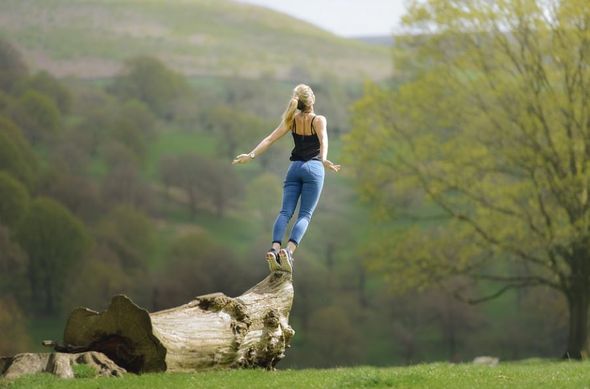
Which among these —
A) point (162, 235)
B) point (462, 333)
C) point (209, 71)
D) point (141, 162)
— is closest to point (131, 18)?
point (209, 71)

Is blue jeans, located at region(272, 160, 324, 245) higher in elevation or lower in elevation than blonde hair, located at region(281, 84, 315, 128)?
lower

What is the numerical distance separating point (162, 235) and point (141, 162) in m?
8.21

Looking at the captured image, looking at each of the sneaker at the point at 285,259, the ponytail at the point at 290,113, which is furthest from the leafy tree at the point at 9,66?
the sneaker at the point at 285,259

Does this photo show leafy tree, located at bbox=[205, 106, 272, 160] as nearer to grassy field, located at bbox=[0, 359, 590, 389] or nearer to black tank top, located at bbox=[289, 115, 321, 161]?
black tank top, located at bbox=[289, 115, 321, 161]

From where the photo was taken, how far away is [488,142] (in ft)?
117

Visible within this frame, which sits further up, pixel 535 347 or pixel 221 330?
pixel 221 330

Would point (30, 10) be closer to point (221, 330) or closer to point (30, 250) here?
point (30, 250)

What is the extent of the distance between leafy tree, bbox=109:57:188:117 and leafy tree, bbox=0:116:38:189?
64.4 feet

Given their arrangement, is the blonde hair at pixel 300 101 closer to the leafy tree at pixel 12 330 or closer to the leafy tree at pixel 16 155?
the leafy tree at pixel 12 330

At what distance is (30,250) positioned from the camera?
65875 millimetres

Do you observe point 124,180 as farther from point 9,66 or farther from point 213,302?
point 213,302

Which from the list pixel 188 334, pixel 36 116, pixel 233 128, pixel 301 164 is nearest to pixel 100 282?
pixel 36 116

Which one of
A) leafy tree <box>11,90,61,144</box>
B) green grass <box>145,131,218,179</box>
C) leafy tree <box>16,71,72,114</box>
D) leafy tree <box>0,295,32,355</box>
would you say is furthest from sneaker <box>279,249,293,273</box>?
green grass <box>145,131,218,179</box>

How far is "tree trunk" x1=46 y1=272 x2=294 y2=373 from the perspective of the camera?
15.2 m
